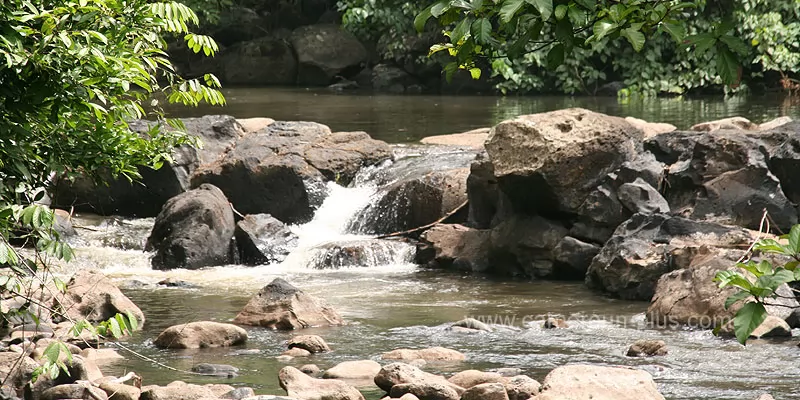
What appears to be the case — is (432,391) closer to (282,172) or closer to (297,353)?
(297,353)

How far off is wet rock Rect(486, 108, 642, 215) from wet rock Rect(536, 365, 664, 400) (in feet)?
16.6

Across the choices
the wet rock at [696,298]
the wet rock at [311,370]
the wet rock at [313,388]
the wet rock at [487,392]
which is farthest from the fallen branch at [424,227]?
the wet rock at [487,392]

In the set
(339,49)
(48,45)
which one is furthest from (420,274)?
(339,49)

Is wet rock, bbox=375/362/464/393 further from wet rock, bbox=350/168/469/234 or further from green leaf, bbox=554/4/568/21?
wet rock, bbox=350/168/469/234

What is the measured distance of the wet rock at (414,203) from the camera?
12.8 m

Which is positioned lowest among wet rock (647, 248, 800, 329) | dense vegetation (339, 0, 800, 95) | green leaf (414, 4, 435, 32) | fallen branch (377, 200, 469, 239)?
wet rock (647, 248, 800, 329)

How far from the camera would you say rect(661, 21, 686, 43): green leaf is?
10.4 feet

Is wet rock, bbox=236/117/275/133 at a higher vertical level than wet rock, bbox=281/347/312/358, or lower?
higher

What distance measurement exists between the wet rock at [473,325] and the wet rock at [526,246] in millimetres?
2660

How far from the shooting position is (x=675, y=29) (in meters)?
3.18

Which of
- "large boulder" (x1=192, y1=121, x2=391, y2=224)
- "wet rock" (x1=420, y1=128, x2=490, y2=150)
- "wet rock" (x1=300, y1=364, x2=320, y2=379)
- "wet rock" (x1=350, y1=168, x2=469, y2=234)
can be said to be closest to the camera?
"wet rock" (x1=300, y1=364, x2=320, y2=379)

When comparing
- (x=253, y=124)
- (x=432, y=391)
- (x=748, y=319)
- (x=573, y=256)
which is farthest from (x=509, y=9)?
(x=253, y=124)

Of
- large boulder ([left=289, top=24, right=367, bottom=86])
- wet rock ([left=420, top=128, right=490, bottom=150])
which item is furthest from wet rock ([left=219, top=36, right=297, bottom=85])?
wet rock ([left=420, top=128, right=490, bottom=150])

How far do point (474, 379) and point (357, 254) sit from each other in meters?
5.68
